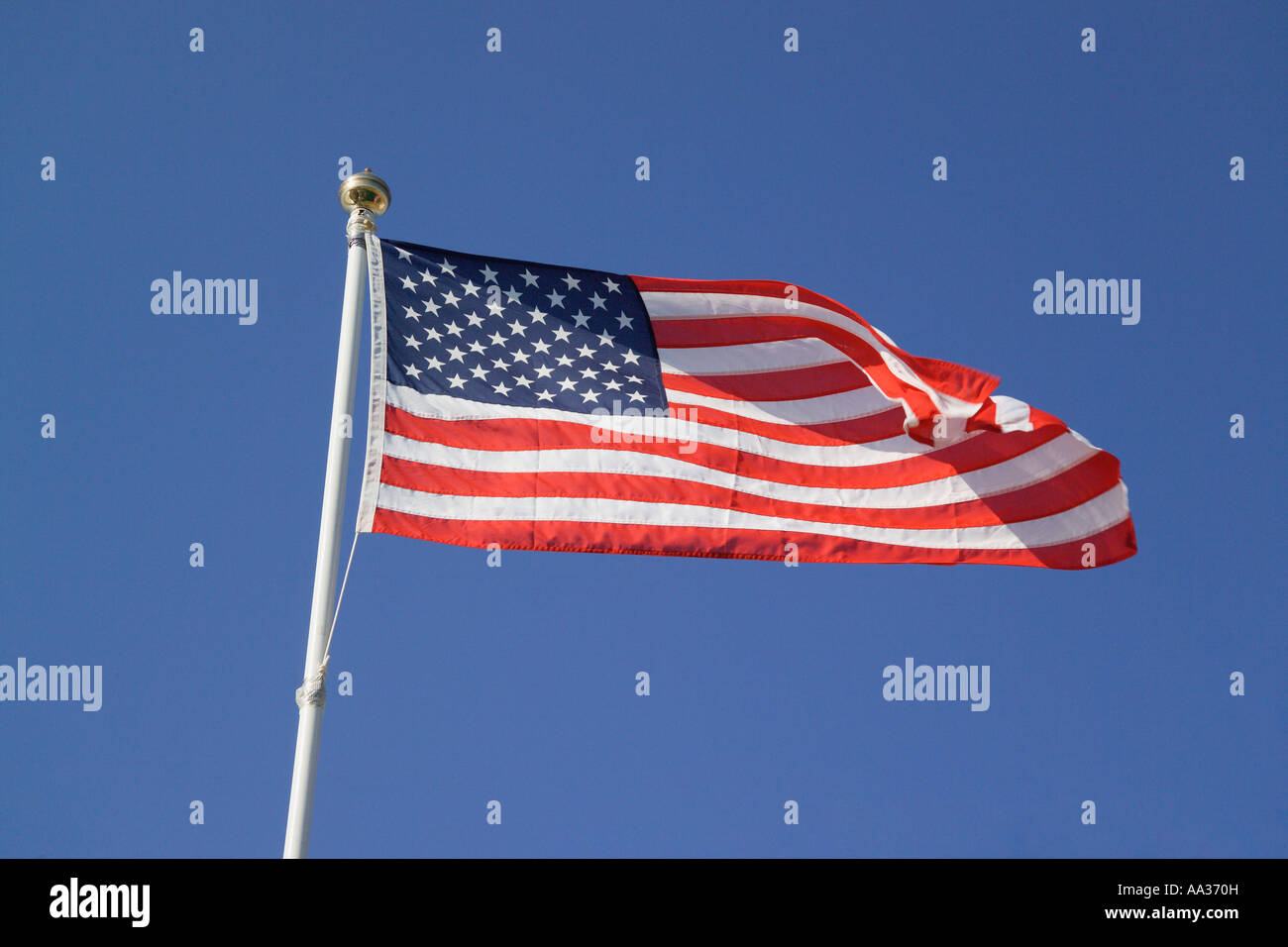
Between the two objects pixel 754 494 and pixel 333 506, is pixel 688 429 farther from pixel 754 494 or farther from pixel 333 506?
pixel 333 506

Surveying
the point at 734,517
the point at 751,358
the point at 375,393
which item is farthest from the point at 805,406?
the point at 375,393

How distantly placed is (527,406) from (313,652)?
3536mm

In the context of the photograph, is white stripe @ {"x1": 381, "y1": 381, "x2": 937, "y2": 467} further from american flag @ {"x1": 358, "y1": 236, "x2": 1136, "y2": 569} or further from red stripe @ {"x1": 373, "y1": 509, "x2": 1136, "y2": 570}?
red stripe @ {"x1": 373, "y1": 509, "x2": 1136, "y2": 570}

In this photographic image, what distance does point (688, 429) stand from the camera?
548 inches

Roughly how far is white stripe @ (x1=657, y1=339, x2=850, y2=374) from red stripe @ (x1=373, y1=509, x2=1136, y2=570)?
196 centimetres

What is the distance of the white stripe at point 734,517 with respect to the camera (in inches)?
486

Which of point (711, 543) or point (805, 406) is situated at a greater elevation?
point (805, 406)

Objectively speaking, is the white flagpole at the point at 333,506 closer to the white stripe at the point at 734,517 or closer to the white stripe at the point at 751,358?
the white stripe at the point at 734,517

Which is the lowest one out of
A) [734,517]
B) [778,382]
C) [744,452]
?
[734,517]

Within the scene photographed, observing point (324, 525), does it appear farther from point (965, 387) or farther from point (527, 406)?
point (965, 387)

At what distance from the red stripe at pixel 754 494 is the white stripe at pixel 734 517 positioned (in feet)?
0.21

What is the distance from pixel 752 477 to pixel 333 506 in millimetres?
4358
